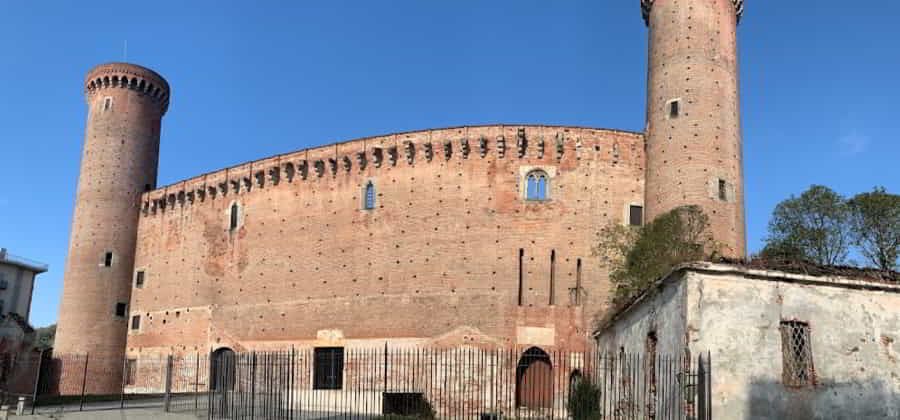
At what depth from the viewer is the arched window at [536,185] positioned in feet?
79.0

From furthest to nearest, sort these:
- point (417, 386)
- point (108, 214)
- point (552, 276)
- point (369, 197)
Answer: point (108, 214) → point (369, 197) → point (417, 386) → point (552, 276)

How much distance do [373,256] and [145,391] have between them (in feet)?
38.8

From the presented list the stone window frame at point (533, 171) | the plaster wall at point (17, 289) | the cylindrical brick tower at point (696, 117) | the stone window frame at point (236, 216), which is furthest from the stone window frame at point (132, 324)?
the cylindrical brick tower at point (696, 117)

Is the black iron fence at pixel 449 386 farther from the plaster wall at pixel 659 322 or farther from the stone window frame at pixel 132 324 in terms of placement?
the stone window frame at pixel 132 324

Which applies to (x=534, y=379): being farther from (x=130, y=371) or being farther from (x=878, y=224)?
(x=130, y=371)

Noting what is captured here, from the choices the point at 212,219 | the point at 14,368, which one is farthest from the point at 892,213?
the point at 14,368

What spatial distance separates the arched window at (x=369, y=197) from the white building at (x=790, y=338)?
47.4 ft

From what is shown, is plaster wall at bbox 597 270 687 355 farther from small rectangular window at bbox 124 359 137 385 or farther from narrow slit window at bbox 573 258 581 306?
small rectangular window at bbox 124 359 137 385

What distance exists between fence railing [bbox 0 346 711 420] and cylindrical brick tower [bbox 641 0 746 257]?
482cm

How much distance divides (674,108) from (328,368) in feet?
42.8

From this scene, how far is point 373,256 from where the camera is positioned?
25.4 meters

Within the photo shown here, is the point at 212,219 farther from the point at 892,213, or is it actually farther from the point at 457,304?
the point at 892,213

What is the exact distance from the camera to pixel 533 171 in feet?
79.7

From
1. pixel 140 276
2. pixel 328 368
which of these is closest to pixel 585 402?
pixel 328 368
